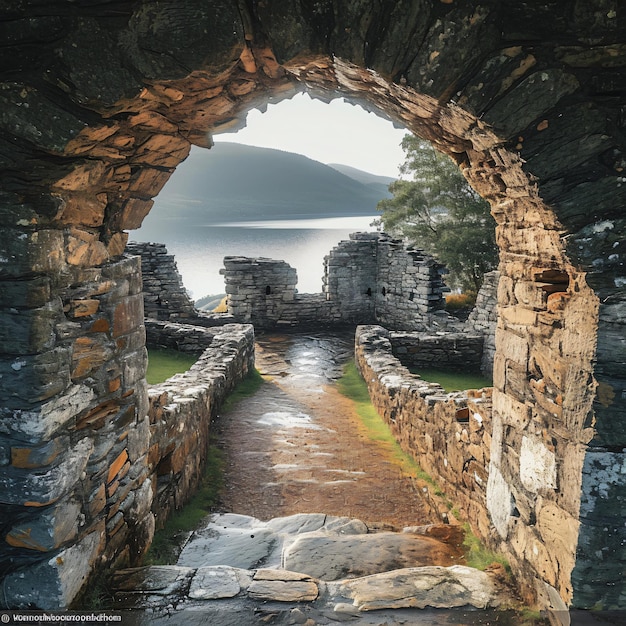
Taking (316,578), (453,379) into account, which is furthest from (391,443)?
(316,578)

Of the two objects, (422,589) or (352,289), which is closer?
(422,589)

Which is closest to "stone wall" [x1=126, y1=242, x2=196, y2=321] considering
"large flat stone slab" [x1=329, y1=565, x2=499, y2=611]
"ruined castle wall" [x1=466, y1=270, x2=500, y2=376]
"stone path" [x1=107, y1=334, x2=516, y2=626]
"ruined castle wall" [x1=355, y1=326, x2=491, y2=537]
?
"stone path" [x1=107, y1=334, x2=516, y2=626]

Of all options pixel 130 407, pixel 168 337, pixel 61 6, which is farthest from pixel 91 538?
pixel 168 337

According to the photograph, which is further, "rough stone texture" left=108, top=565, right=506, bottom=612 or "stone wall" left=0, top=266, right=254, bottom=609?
"rough stone texture" left=108, top=565, right=506, bottom=612

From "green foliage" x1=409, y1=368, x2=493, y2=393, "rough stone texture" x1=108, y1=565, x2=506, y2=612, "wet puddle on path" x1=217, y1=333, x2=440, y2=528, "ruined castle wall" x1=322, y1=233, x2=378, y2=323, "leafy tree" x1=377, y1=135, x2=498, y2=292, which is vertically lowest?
"wet puddle on path" x1=217, y1=333, x2=440, y2=528

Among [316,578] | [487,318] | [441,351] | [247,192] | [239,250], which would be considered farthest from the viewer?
[247,192]

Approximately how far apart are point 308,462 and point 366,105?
455 cm

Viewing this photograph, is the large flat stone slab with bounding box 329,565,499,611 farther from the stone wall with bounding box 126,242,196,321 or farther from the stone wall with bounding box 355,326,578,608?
the stone wall with bounding box 126,242,196,321

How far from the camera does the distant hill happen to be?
111 m

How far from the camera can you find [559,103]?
7.25ft

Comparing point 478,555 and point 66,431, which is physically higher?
point 66,431

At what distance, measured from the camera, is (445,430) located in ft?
16.7

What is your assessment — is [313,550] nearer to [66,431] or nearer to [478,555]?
[478,555]

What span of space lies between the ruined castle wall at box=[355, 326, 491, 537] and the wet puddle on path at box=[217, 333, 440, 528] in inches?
15.8
